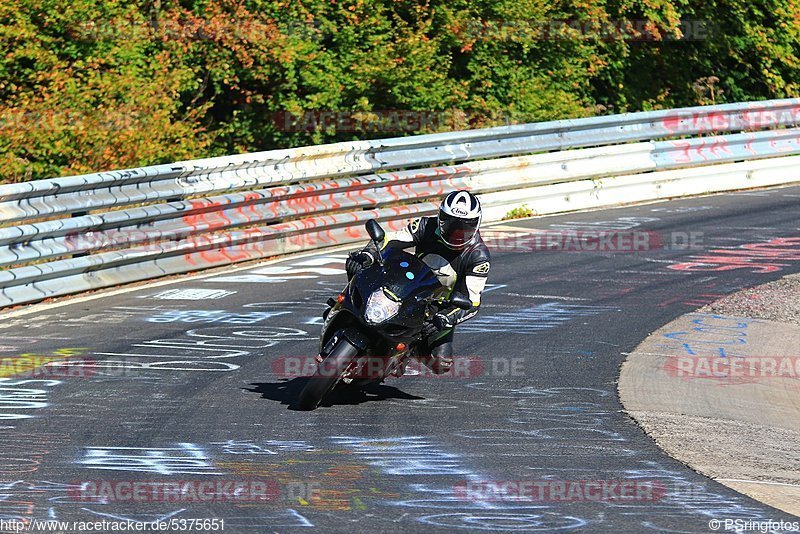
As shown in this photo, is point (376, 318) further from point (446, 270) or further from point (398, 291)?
point (446, 270)

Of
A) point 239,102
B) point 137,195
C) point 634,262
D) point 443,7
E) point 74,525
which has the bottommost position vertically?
point 74,525

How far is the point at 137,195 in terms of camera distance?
13531 mm

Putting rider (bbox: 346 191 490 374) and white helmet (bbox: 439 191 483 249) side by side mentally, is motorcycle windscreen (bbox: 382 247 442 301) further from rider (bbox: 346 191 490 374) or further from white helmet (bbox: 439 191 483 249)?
white helmet (bbox: 439 191 483 249)

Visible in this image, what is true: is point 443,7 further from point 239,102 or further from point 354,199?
point 354,199

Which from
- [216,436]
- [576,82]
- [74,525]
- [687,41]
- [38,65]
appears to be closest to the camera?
[74,525]

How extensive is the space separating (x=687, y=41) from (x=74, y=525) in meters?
20.4

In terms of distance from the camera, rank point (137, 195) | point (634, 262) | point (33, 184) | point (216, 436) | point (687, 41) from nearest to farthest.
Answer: point (216, 436), point (33, 184), point (137, 195), point (634, 262), point (687, 41)

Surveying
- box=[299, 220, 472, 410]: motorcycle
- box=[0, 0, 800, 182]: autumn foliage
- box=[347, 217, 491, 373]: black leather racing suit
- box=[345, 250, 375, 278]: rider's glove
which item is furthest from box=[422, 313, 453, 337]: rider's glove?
box=[0, 0, 800, 182]: autumn foliage

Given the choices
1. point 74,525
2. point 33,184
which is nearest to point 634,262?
point 33,184

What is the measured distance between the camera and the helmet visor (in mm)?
9195

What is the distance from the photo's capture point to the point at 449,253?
9.55 m

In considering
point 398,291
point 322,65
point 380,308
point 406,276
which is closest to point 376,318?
point 380,308

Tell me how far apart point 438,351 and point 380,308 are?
985mm

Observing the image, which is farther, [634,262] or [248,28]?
[248,28]
